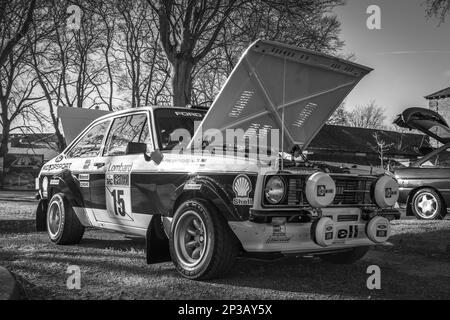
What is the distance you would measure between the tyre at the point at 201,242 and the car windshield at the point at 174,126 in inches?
41.5

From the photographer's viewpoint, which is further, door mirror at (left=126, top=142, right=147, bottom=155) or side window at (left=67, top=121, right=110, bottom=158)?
side window at (left=67, top=121, right=110, bottom=158)

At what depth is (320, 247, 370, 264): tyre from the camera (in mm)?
5473

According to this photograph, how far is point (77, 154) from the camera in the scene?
6992 millimetres

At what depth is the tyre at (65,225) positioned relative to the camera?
669cm

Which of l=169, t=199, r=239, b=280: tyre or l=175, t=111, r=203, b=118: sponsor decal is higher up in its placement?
l=175, t=111, r=203, b=118: sponsor decal

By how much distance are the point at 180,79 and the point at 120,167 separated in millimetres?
8532

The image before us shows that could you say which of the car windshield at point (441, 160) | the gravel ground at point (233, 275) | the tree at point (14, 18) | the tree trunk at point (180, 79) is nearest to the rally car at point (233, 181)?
the gravel ground at point (233, 275)

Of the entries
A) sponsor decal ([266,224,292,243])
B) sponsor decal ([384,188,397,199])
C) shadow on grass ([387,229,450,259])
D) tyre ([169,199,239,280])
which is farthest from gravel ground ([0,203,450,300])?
Answer: sponsor decal ([384,188,397,199])

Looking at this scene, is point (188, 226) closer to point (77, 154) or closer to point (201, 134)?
point (201, 134)

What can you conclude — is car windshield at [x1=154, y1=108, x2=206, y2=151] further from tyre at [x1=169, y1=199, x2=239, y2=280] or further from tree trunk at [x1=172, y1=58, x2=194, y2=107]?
tree trunk at [x1=172, y1=58, x2=194, y2=107]

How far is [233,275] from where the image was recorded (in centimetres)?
473

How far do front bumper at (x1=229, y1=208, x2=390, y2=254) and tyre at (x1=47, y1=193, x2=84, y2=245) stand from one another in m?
3.20

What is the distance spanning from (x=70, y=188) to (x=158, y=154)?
7.03 feet

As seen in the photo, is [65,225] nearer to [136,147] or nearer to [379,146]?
[136,147]
